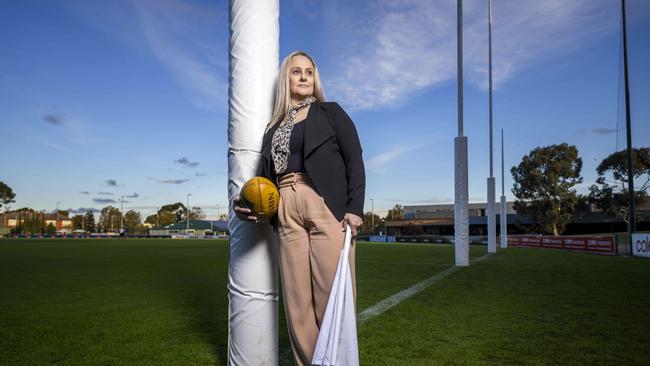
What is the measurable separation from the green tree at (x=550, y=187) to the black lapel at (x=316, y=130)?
1845 inches

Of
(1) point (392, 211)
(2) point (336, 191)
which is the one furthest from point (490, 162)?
(1) point (392, 211)

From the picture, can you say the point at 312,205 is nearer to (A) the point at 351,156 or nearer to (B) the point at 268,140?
(A) the point at 351,156

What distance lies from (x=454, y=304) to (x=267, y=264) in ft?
11.4

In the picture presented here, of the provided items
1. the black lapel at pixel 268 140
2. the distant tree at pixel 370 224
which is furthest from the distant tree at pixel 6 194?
the black lapel at pixel 268 140

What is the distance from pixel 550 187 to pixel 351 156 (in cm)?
4796

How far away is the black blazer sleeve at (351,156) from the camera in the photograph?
7.93ft

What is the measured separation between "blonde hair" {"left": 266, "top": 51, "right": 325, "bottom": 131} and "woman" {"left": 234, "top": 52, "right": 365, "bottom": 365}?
0.16 metres

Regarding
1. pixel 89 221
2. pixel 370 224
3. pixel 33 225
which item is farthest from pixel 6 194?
pixel 370 224

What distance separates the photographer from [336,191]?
94.9 inches

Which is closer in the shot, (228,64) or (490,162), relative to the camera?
(228,64)

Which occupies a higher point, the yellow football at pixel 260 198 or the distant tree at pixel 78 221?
→ the yellow football at pixel 260 198

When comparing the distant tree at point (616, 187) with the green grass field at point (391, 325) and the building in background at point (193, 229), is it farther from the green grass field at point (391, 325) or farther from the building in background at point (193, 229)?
the building in background at point (193, 229)

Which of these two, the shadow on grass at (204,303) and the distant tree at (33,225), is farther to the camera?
the distant tree at (33,225)

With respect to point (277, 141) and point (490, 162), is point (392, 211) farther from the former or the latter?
point (277, 141)
